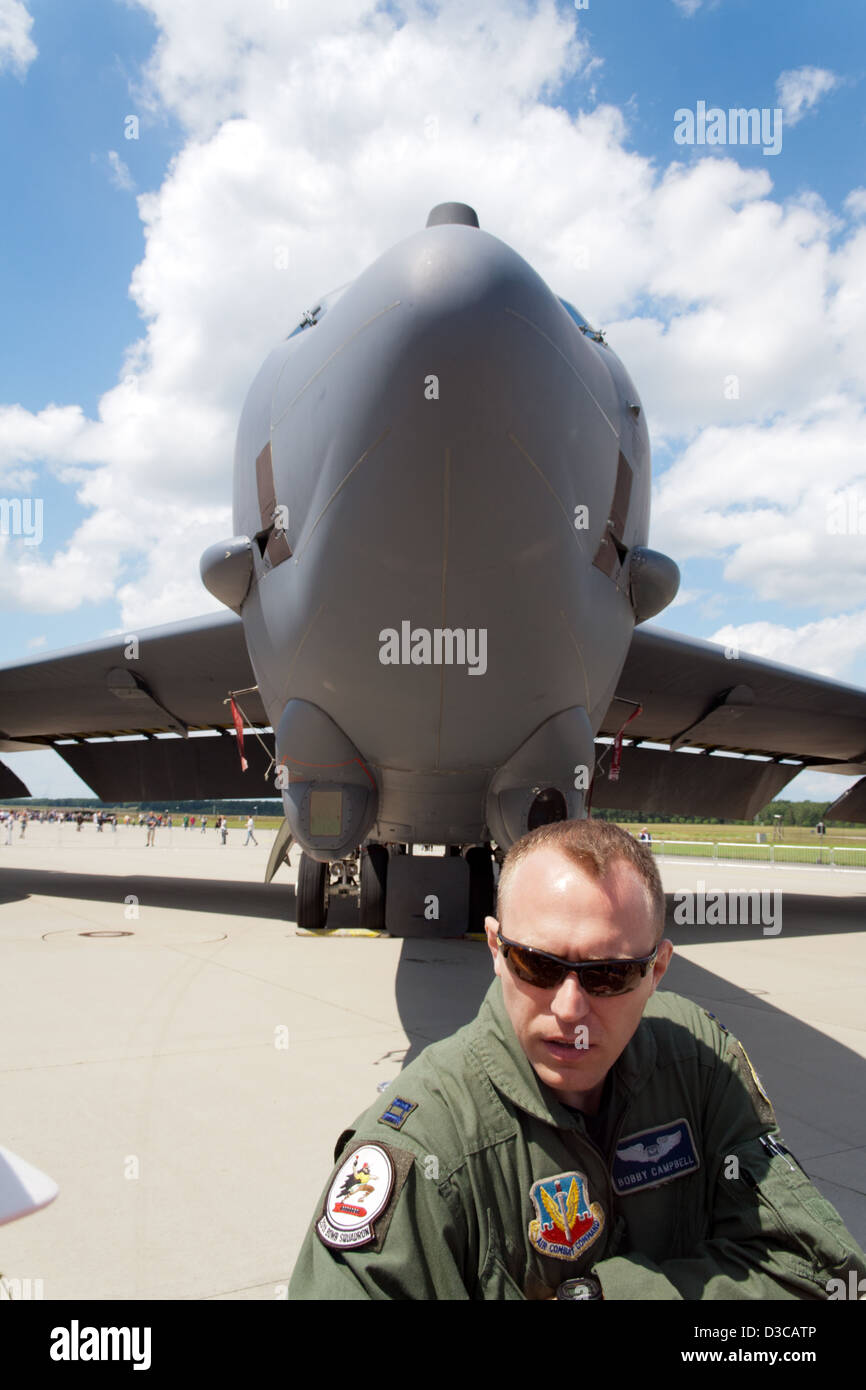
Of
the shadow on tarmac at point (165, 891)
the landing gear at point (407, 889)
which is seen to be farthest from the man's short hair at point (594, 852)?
the shadow on tarmac at point (165, 891)

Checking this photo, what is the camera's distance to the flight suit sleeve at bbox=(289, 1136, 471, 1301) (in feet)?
4.33

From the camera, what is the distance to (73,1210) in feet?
10.3

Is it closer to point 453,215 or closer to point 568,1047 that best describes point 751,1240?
point 568,1047

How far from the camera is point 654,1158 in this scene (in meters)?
1.64

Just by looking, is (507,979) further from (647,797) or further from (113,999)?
(647,797)

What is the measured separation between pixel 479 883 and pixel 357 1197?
8.99 metres

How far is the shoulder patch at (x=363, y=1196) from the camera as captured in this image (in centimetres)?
134

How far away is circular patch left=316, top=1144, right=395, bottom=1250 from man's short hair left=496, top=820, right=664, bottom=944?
0.45 m

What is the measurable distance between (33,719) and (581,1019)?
1443 cm

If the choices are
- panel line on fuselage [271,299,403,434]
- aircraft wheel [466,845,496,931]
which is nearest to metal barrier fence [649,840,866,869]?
aircraft wheel [466,845,496,931]

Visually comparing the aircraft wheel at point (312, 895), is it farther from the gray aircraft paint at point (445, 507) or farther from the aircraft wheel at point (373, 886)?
the gray aircraft paint at point (445, 507)

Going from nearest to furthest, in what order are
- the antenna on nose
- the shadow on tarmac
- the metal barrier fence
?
the antenna on nose → the shadow on tarmac → the metal barrier fence

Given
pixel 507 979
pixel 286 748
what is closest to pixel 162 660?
pixel 286 748

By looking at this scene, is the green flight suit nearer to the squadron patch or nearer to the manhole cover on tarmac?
the squadron patch
